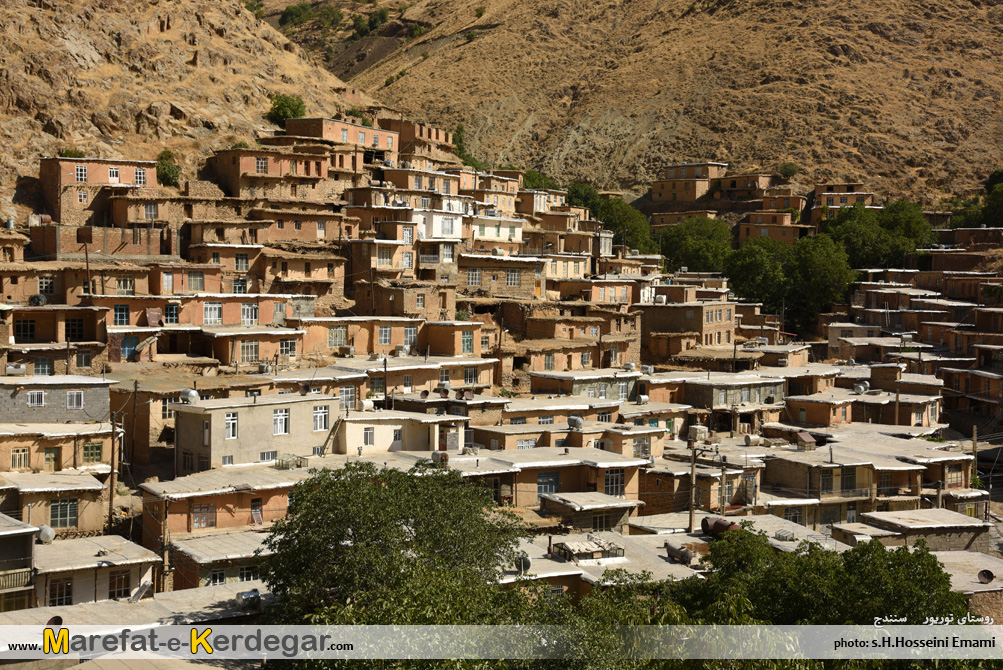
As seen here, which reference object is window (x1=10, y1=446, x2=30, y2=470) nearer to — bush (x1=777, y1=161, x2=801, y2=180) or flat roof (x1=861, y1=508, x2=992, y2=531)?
flat roof (x1=861, y1=508, x2=992, y2=531)

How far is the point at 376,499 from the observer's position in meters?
22.4

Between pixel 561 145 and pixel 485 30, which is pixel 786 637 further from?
pixel 485 30

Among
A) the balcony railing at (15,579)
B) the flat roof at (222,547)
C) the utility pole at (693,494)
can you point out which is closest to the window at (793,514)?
the utility pole at (693,494)

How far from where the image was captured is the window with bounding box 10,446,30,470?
96.5ft

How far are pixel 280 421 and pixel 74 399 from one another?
5501mm

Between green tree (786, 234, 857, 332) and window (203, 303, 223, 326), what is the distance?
3856 cm

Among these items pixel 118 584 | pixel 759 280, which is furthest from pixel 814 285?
pixel 118 584

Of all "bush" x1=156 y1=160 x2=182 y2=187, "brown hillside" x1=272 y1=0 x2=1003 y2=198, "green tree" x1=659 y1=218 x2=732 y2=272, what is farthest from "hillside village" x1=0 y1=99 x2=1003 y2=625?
"brown hillside" x1=272 y1=0 x2=1003 y2=198

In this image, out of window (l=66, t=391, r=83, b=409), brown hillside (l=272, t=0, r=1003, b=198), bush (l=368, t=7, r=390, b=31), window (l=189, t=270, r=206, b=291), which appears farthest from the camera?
bush (l=368, t=7, r=390, b=31)

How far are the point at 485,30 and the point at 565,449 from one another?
107m

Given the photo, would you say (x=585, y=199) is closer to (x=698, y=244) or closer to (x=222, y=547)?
(x=698, y=244)

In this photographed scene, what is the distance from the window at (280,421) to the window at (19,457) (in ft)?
19.7

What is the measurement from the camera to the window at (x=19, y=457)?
29406 mm

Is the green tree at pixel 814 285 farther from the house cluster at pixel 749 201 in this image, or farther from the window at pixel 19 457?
the window at pixel 19 457
